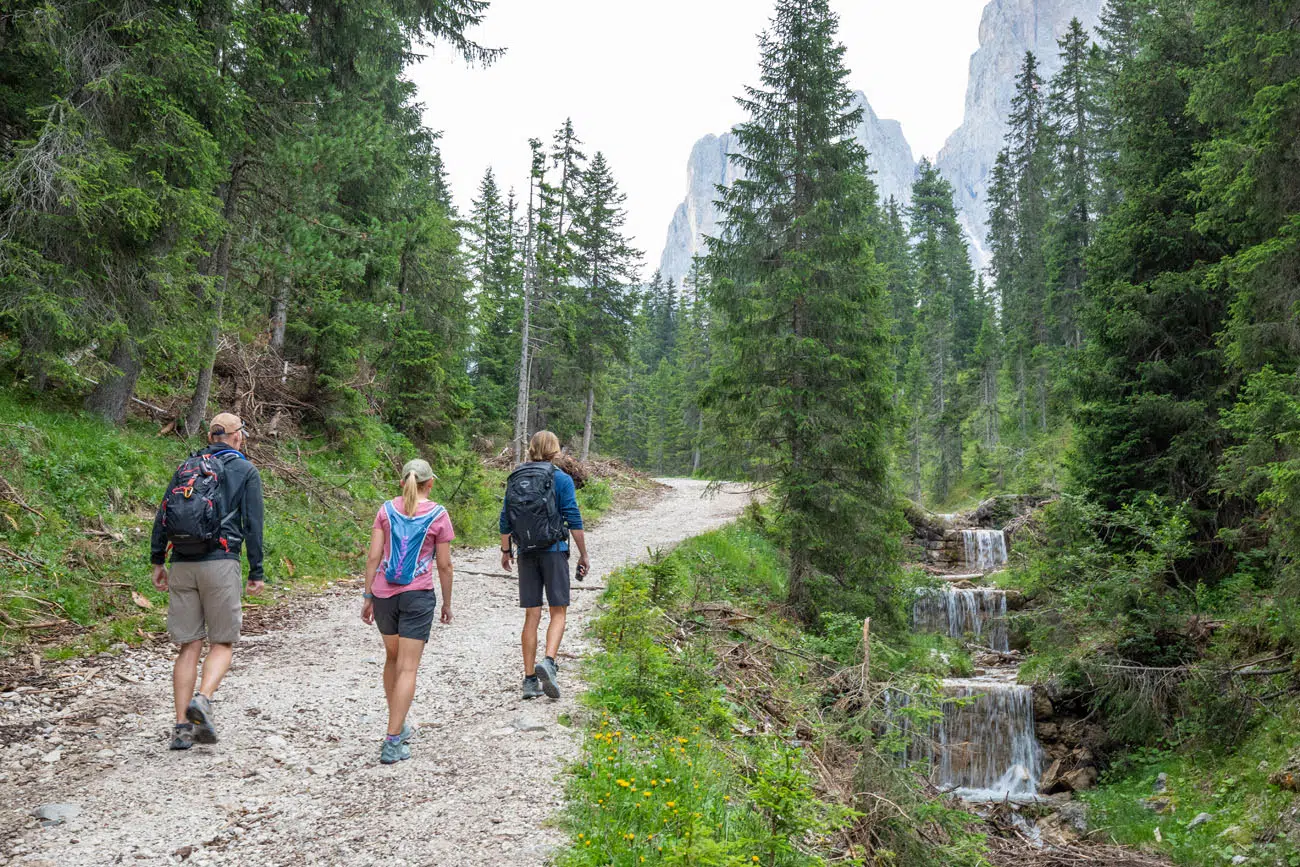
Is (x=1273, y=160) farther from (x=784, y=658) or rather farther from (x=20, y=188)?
(x=20, y=188)

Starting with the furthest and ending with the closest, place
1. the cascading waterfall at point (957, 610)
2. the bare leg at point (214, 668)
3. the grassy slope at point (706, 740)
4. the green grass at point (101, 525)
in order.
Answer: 1. the cascading waterfall at point (957, 610)
2. the green grass at point (101, 525)
3. the bare leg at point (214, 668)
4. the grassy slope at point (706, 740)

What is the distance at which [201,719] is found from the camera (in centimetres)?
495

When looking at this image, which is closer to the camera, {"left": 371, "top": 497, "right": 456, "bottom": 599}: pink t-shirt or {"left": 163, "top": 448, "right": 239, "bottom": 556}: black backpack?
{"left": 163, "top": 448, "right": 239, "bottom": 556}: black backpack

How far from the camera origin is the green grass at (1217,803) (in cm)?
740

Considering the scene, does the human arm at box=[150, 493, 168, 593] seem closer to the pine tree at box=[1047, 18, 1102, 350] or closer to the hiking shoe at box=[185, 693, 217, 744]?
the hiking shoe at box=[185, 693, 217, 744]

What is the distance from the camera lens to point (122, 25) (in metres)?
8.41

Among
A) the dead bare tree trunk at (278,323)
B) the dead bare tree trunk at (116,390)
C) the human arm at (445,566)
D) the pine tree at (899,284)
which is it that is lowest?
the human arm at (445,566)

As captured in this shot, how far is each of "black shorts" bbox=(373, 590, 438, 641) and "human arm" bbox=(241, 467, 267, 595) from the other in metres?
0.98

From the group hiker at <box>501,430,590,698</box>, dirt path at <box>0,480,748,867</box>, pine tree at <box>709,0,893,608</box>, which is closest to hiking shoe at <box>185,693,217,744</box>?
dirt path at <box>0,480,748,867</box>

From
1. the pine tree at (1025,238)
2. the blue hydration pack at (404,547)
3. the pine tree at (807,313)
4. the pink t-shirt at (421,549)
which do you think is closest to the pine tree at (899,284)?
the pine tree at (1025,238)

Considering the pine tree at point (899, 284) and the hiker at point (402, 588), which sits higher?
the pine tree at point (899, 284)

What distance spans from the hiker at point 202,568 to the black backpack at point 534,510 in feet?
6.65

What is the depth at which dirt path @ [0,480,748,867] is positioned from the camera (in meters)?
3.87

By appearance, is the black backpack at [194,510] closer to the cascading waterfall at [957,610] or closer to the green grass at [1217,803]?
the green grass at [1217,803]
